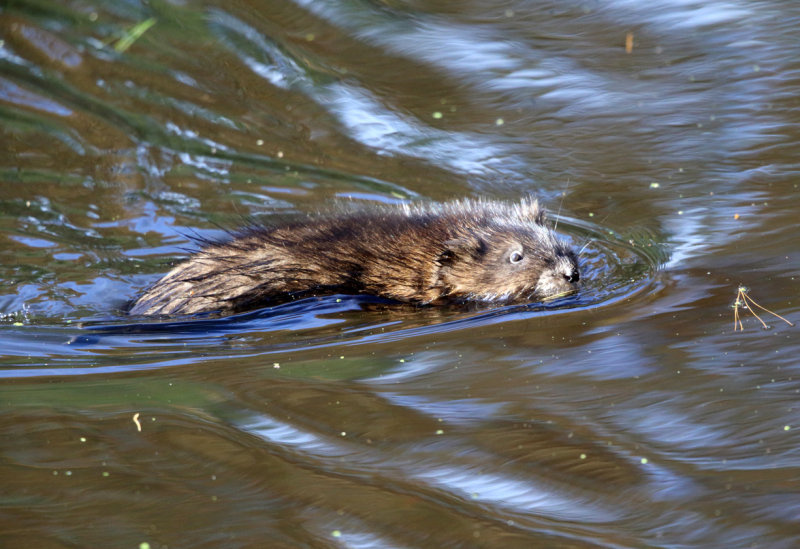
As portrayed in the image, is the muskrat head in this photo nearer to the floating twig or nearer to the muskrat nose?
the muskrat nose

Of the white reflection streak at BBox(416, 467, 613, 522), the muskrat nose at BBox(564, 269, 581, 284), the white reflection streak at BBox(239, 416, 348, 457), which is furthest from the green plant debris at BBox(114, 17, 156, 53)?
the white reflection streak at BBox(416, 467, 613, 522)

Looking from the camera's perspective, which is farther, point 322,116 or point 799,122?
point 322,116

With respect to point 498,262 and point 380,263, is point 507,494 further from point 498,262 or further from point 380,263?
point 498,262

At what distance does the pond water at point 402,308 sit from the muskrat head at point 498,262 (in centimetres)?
33

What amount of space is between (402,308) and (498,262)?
693 mm

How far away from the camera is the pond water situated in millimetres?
3100

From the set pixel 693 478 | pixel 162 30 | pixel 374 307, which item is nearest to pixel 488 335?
pixel 374 307

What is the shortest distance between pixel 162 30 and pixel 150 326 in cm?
436

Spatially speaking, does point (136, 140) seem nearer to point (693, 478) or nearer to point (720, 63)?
point (720, 63)

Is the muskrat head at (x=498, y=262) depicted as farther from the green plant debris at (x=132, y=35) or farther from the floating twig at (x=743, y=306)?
the green plant debris at (x=132, y=35)

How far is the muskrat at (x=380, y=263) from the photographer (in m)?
5.68

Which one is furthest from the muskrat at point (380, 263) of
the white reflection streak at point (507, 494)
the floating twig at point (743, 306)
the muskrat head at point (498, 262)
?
the white reflection streak at point (507, 494)

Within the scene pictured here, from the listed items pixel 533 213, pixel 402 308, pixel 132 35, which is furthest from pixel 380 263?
pixel 132 35

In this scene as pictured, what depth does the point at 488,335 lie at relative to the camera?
4727mm
